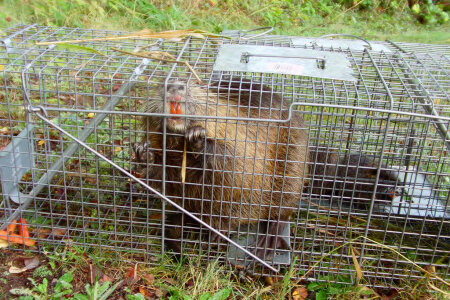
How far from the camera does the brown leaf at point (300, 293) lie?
244 centimetres

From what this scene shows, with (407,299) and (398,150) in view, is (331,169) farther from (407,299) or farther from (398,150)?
(407,299)

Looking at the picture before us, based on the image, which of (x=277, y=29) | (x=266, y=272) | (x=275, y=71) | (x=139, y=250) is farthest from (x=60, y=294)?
(x=277, y=29)

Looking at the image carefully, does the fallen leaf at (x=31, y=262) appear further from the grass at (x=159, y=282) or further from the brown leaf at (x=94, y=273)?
the brown leaf at (x=94, y=273)

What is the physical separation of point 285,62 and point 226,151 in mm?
569

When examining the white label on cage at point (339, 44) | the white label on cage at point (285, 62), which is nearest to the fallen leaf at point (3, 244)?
the white label on cage at point (285, 62)

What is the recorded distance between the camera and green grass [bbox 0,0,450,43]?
5.46m

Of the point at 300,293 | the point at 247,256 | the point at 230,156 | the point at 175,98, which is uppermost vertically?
the point at 175,98

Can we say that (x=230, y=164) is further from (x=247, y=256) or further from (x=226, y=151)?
(x=247, y=256)

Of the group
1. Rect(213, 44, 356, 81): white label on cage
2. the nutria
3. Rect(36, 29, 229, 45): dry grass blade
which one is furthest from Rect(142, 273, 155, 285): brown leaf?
Rect(36, 29, 229, 45): dry grass blade

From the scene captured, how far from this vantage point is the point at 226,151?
248 cm

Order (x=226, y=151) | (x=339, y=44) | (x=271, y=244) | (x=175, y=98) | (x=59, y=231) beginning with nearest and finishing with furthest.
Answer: (x=175, y=98) → (x=226, y=151) → (x=59, y=231) → (x=271, y=244) → (x=339, y=44)

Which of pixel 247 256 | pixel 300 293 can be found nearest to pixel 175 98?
pixel 247 256

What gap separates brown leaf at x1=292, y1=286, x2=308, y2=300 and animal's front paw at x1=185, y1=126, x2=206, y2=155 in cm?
93

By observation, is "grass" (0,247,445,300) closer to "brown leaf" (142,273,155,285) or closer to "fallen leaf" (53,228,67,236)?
"brown leaf" (142,273,155,285)
